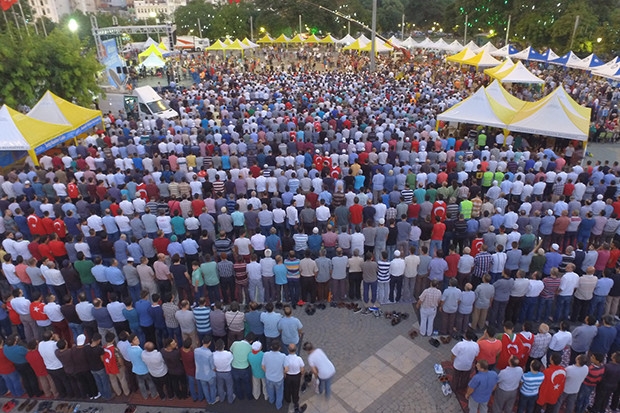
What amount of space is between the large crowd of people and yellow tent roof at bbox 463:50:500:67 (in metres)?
13.1

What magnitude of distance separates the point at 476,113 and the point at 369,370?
457 inches

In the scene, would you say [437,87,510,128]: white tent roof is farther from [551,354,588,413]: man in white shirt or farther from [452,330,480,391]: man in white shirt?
[551,354,588,413]: man in white shirt

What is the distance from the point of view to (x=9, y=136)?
13.4 m

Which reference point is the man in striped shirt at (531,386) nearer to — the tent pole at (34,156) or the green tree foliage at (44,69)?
the tent pole at (34,156)

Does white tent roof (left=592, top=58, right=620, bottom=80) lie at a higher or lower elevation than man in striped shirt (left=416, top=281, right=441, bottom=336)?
higher

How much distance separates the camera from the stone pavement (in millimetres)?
6320

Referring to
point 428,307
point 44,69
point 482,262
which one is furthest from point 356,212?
point 44,69

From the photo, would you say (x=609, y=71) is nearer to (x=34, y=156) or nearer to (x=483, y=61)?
(x=483, y=61)

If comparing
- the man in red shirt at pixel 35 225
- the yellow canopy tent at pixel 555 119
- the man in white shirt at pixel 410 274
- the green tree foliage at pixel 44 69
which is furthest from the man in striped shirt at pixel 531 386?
the green tree foliage at pixel 44 69

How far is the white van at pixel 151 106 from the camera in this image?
752 inches

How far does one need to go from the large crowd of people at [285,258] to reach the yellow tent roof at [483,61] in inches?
516

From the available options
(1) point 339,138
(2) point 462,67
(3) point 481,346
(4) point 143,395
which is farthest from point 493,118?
(2) point 462,67

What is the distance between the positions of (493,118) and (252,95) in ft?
38.6

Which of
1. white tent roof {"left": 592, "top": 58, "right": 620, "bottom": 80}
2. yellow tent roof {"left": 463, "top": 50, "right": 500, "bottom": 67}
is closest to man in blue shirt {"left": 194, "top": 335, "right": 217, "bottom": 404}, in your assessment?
white tent roof {"left": 592, "top": 58, "right": 620, "bottom": 80}
